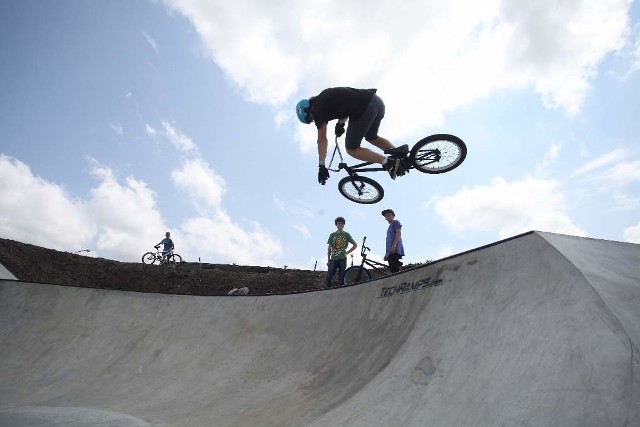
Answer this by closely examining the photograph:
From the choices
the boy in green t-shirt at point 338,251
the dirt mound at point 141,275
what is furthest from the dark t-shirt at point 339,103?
the dirt mound at point 141,275

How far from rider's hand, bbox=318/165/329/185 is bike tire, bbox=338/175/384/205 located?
731mm

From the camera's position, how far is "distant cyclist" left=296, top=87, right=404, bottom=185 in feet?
16.5

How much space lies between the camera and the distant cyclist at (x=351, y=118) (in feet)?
16.5

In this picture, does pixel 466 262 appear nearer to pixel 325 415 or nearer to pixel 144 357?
pixel 325 415

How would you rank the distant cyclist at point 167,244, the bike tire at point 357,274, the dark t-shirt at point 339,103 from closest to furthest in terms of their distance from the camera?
the dark t-shirt at point 339,103 < the bike tire at point 357,274 < the distant cyclist at point 167,244

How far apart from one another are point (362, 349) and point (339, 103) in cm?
315

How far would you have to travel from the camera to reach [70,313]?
22.5 ft

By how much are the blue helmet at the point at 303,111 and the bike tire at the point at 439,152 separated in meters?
1.60

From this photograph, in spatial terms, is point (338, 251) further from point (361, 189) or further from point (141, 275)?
point (141, 275)

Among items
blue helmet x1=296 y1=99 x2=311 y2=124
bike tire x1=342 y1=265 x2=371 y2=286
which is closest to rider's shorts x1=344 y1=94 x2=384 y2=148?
blue helmet x1=296 y1=99 x2=311 y2=124

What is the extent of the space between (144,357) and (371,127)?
492 centimetres

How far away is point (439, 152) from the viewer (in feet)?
17.9

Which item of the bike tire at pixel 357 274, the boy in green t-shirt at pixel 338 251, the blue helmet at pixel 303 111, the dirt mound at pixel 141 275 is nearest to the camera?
the blue helmet at pixel 303 111

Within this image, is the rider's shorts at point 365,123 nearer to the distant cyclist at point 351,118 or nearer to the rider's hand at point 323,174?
the distant cyclist at point 351,118
